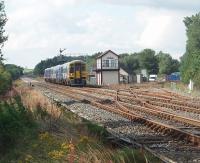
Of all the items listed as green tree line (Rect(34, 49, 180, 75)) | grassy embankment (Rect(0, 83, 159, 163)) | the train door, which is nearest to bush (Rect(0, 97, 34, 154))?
grassy embankment (Rect(0, 83, 159, 163))

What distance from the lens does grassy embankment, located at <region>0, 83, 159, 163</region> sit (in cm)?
1061

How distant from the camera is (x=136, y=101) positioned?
3391 centimetres

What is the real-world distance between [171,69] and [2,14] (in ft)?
267

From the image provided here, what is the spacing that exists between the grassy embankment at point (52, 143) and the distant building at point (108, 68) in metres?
65.3

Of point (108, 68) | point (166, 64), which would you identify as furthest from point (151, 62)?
point (108, 68)

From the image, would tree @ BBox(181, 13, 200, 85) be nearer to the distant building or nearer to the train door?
the distant building

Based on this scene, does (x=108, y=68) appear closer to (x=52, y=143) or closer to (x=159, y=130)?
(x=159, y=130)

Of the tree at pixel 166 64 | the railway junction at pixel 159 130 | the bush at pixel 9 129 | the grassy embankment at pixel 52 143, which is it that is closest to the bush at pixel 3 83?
the railway junction at pixel 159 130

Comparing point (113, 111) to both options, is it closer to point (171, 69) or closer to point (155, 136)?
point (155, 136)

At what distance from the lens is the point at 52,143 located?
13.4 m

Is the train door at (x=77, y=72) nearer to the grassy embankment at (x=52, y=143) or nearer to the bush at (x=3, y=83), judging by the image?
the bush at (x=3, y=83)

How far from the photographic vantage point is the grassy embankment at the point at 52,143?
1061 centimetres

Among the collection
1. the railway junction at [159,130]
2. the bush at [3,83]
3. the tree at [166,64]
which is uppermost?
the tree at [166,64]

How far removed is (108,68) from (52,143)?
7045 cm
